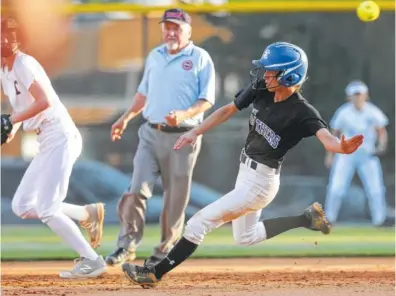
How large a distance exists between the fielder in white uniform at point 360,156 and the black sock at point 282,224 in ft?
15.7

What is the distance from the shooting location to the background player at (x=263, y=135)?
270 inches

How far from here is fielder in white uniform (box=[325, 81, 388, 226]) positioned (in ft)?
41.2

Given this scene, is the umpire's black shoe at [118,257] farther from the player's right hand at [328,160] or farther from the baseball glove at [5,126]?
the player's right hand at [328,160]

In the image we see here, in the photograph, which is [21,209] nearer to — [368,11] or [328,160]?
[368,11]

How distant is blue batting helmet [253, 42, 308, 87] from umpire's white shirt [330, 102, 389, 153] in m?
5.85

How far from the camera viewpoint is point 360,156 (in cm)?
1267

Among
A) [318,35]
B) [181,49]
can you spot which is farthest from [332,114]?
[181,49]

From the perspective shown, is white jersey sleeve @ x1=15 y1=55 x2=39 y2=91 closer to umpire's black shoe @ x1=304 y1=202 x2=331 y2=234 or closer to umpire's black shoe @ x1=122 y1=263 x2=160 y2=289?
umpire's black shoe @ x1=122 y1=263 x2=160 y2=289

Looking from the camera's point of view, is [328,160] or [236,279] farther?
[328,160]

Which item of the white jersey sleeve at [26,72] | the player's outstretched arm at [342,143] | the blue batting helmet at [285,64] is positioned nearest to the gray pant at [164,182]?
the white jersey sleeve at [26,72]

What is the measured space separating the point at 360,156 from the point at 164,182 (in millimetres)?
4694

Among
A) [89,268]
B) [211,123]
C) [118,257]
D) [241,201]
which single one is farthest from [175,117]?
[118,257]

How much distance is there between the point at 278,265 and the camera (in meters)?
9.34

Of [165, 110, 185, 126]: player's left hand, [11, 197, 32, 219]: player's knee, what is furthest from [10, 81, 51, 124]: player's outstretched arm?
[165, 110, 185, 126]: player's left hand
